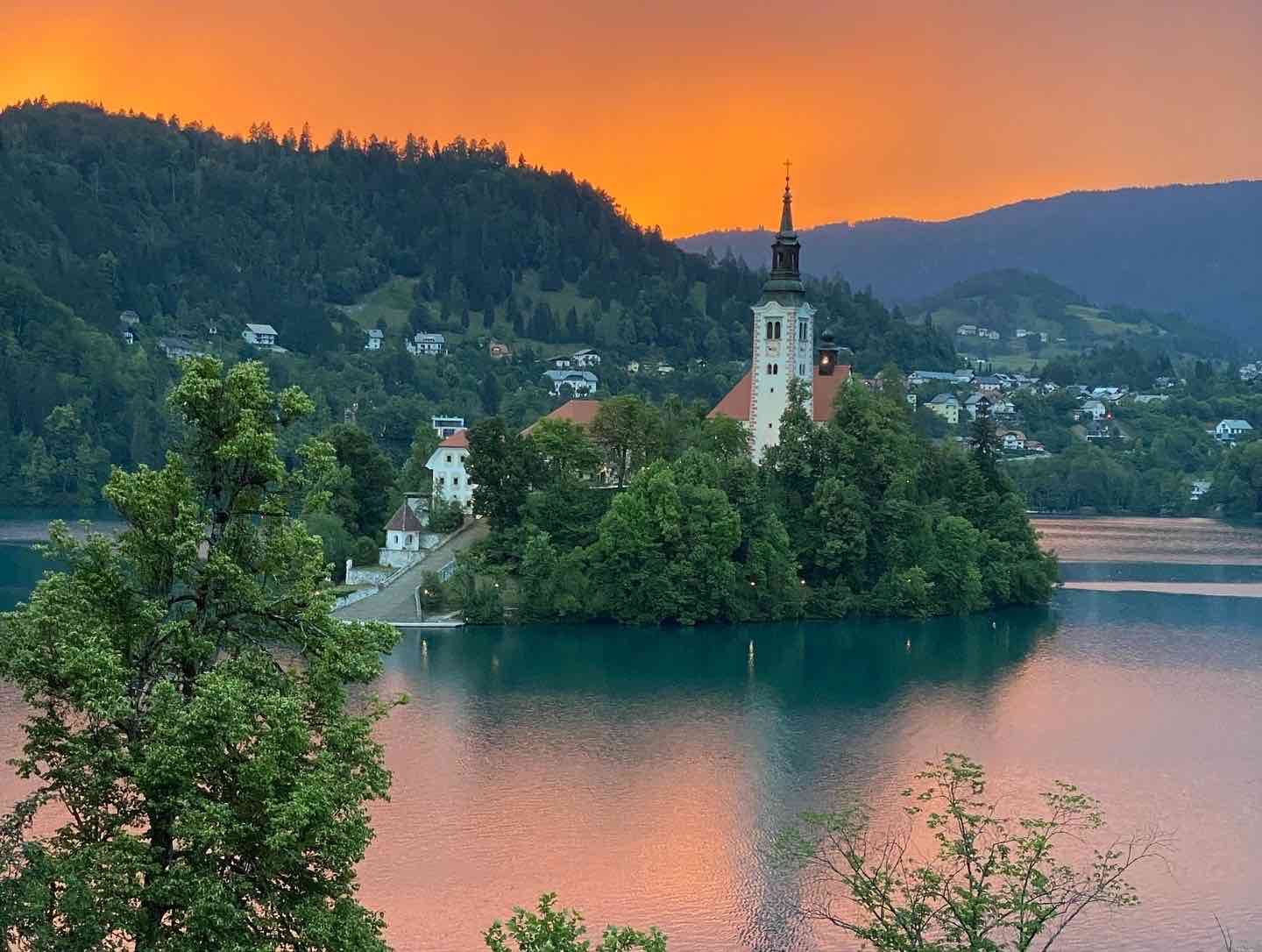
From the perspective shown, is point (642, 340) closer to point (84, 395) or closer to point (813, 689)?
point (84, 395)

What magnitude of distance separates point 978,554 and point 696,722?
2296 centimetres

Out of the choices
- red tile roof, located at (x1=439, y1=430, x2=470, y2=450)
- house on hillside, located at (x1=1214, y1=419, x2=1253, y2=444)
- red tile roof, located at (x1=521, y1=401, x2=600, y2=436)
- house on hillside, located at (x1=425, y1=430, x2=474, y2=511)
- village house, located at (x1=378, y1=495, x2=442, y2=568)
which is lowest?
village house, located at (x1=378, y1=495, x2=442, y2=568)

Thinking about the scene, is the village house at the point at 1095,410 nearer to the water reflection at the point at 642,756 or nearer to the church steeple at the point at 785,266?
the church steeple at the point at 785,266

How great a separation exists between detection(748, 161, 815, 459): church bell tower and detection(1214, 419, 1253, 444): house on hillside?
80.4m

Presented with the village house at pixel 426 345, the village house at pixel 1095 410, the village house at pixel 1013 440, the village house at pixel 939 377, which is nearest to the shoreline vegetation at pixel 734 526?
the village house at pixel 1013 440

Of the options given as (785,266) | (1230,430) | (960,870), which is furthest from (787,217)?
(1230,430)

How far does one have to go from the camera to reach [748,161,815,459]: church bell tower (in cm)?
6253

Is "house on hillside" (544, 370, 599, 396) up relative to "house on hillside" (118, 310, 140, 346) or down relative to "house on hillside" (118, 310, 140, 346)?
down

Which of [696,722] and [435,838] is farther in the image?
[696,722]

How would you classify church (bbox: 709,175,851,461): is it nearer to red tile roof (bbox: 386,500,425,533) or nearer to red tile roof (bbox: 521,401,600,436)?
red tile roof (bbox: 521,401,600,436)

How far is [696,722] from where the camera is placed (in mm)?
39156

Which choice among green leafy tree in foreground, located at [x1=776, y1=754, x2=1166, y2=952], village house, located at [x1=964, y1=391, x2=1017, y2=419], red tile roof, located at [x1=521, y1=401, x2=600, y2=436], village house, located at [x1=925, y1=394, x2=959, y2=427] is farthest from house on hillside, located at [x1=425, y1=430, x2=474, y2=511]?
village house, located at [x1=964, y1=391, x2=1017, y2=419]

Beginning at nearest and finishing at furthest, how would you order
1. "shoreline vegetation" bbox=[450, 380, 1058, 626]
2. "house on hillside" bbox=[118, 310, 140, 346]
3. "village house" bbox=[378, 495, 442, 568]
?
1. "shoreline vegetation" bbox=[450, 380, 1058, 626]
2. "village house" bbox=[378, 495, 442, 568]
3. "house on hillside" bbox=[118, 310, 140, 346]

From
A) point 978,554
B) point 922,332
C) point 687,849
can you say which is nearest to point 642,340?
point 922,332
